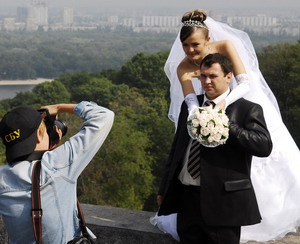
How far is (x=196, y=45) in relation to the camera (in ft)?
15.7

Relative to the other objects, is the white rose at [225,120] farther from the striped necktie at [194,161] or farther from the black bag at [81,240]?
the black bag at [81,240]

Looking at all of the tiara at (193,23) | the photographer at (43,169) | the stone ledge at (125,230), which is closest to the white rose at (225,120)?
the photographer at (43,169)

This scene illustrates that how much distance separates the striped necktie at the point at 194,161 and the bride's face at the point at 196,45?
0.98 meters

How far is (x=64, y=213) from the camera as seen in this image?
11.2ft

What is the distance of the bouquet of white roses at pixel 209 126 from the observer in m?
3.80

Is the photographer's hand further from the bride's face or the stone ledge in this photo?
the stone ledge

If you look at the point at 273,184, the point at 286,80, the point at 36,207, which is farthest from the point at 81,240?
the point at 286,80

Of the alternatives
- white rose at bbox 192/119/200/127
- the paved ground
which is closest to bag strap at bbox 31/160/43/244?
white rose at bbox 192/119/200/127

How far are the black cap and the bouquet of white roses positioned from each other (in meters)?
1.11

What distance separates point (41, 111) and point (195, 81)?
223cm

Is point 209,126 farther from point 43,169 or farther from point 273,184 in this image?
point 273,184

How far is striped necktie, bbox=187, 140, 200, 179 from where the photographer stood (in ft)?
13.4

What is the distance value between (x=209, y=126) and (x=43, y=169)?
115cm

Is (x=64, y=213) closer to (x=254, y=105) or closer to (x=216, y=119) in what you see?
(x=216, y=119)
